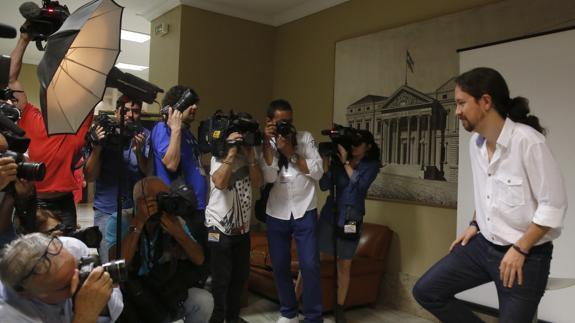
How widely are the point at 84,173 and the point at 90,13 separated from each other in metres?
1.16

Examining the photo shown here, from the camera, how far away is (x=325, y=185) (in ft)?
10.2

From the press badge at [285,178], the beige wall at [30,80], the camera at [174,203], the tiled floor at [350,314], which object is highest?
the beige wall at [30,80]

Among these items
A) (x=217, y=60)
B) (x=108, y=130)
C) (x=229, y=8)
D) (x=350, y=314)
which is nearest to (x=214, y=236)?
(x=108, y=130)

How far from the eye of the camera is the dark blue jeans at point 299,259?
267 cm

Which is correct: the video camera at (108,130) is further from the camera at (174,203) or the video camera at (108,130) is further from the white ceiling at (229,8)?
the white ceiling at (229,8)

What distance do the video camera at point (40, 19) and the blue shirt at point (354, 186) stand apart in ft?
5.89

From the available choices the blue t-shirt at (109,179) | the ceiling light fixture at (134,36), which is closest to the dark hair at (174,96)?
the blue t-shirt at (109,179)

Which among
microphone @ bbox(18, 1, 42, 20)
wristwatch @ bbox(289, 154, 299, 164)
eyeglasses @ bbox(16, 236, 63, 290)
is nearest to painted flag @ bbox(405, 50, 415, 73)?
wristwatch @ bbox(289, 154, 299, 164)

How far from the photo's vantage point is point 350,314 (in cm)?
331

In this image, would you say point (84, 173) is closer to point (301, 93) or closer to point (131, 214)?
point (131, 214)

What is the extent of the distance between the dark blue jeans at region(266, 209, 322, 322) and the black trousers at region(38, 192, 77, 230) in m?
1.10

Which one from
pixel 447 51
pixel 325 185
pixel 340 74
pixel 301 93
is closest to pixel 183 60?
pixel 301 93

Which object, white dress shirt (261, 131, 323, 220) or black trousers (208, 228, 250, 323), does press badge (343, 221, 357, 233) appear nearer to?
white dress shirt (261, 131, 323, 220)

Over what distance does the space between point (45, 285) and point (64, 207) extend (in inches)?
49.7
